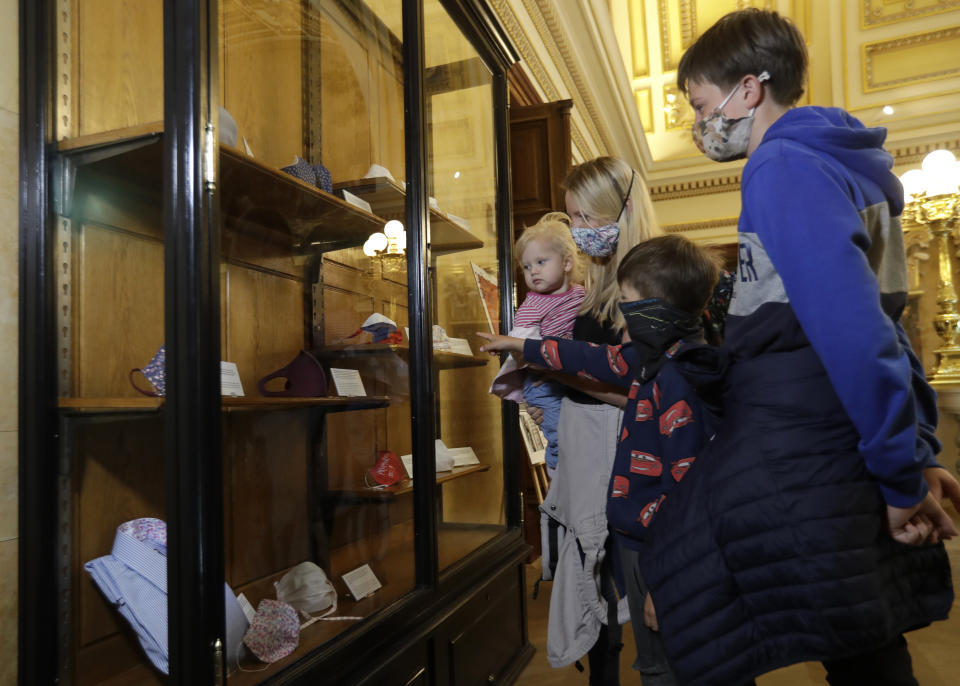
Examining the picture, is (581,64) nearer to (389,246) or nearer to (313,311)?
(389,246)

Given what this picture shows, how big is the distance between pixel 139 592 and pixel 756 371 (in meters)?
1.16

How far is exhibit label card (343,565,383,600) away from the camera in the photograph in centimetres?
173

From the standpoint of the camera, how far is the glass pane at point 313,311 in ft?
4.71

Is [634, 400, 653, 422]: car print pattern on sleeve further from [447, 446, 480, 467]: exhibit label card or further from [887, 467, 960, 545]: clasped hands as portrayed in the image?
[447, 446, 480, 467]: exhibit label card

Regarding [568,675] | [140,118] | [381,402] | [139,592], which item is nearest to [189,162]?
[140,118]

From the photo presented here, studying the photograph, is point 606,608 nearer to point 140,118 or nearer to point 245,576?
point 245,576

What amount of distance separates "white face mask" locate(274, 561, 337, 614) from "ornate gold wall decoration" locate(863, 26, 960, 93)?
817 centimetres

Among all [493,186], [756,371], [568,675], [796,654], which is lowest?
[568,675]

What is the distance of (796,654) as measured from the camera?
99 centimetres

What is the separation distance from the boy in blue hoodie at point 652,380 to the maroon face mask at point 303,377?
58 centimetres

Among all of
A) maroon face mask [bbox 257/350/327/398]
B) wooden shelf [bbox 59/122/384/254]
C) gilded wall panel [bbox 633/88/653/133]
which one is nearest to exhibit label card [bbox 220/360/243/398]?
maroon face mask [bbox 257/350/327/398]

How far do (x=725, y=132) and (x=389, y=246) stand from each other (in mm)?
1093

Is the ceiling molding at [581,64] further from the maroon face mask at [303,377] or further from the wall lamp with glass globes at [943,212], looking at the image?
the maroon face mask at [303,377]

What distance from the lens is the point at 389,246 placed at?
2.04 m
